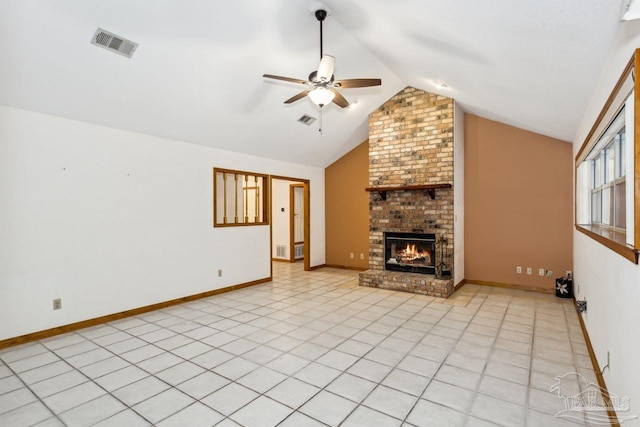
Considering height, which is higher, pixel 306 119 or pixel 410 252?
pixel 306 119

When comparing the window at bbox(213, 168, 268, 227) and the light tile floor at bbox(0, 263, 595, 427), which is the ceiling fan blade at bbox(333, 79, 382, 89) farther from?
the window at bbox(213, 168, 268, 227)

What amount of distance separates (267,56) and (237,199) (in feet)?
8.68

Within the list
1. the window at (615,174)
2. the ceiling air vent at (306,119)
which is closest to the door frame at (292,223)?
the ceiling air vent at (306,119)

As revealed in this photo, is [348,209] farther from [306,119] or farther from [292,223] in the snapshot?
[306,119]

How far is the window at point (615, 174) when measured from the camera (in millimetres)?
1663

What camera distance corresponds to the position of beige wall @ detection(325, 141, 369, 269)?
7.22 metres

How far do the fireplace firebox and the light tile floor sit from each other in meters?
1.17

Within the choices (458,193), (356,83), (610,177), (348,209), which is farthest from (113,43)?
(348,209)

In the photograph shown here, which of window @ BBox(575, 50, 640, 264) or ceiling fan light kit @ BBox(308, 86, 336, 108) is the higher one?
ceiling fan light kit @ BBox(308, 86, 336, 108)

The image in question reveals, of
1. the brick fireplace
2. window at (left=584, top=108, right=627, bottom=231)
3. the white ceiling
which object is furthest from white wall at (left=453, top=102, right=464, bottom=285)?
window at (left=584, top=108, right=627, bottom=231)

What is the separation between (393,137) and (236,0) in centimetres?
356

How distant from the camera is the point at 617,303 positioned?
2029mm

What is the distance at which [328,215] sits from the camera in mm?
7730

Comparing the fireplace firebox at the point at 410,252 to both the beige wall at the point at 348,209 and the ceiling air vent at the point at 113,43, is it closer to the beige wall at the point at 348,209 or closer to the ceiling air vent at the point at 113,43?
the beige wall at the point at 348,209
